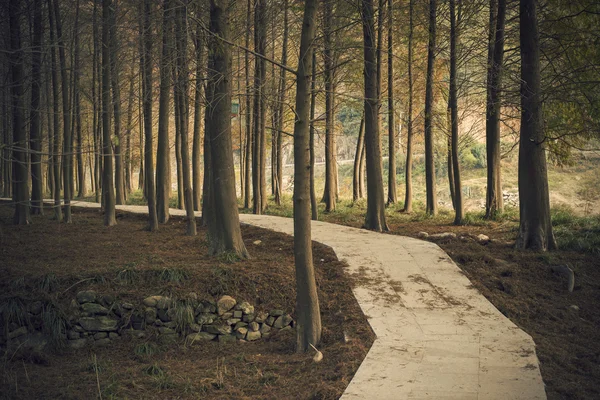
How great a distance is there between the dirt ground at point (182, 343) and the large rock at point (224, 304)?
236mm

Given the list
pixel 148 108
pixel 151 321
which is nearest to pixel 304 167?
pixel 151 321

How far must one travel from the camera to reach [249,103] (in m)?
22.7

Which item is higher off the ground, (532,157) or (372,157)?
(372,157)

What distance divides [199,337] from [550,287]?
642 centimetres

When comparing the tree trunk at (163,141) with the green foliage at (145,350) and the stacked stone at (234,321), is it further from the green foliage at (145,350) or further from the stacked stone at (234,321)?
the green foliage at (145,350)

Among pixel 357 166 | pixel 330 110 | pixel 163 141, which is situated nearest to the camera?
pixel 330 110

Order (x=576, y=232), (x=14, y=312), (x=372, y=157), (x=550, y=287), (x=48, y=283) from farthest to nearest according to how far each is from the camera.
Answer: (x=372, y=157) < (x=576, y=232) < (x=550, y=287) < (x=48, y=283) < (x=14, y=312)

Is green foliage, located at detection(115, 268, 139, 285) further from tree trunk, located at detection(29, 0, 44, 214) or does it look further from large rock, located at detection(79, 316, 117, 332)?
tree trunk, located at detection(29, 0, 44, 214)

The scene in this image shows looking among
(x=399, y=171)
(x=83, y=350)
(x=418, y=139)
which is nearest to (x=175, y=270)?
Result: (x=83, y=350)

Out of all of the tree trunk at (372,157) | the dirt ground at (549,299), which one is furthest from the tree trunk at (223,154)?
the dirt ground at (549,299)

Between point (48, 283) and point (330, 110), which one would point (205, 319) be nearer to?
point (48, 283)

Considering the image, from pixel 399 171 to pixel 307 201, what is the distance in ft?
141

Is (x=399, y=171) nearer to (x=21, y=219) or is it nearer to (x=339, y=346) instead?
(x=21, y=219)

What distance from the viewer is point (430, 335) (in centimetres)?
812
